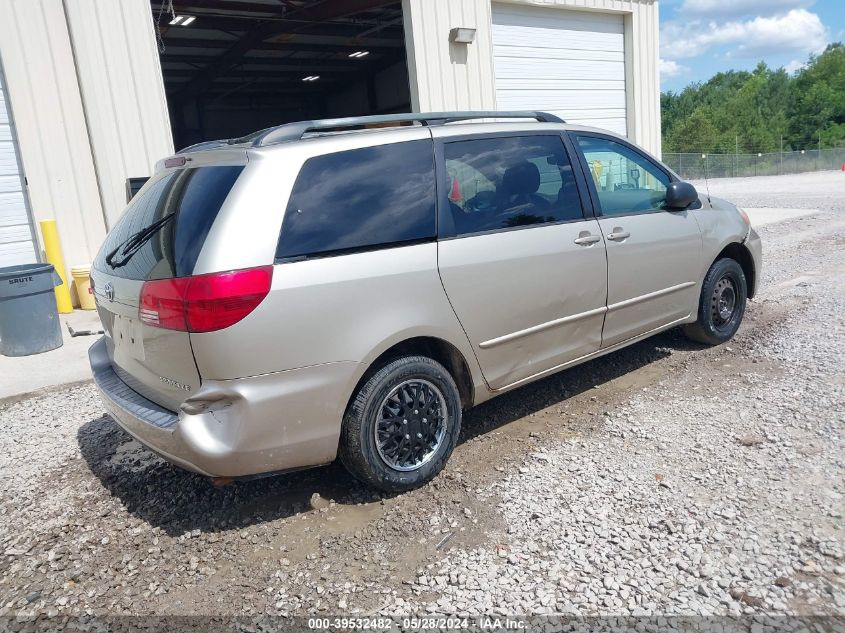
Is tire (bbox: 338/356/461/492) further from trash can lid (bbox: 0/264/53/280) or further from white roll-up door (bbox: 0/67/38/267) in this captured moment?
white roll-up door (bbox: 0/67/38/267)

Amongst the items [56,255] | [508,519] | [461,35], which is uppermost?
[461,35]

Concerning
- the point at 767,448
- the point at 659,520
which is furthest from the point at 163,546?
the point at 767,448

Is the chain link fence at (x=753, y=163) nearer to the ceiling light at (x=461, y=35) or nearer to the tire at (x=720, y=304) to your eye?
the ceiling light at (x=461, y=35)

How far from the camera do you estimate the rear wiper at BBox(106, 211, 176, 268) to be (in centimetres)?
325

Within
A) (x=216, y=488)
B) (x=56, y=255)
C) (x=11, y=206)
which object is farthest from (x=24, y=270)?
(x=216, y=488)

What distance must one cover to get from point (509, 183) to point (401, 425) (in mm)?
1584

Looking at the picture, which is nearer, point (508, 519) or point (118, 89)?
point (508, 519)

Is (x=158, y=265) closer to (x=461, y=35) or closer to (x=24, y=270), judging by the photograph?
(x=24, y=270)

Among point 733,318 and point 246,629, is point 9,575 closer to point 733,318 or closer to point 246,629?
point 246,629

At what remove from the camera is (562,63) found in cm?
1216

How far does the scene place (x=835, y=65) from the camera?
250 feet

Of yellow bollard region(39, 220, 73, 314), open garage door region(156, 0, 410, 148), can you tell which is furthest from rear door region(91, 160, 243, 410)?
open garage door region(156, 0, 410, 148)

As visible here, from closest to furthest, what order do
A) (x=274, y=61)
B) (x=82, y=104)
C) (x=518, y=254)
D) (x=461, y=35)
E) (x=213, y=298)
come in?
(x=213, y=298), (x=518, y=254), (x=82, y=104), (x=461, y=35), (x=274, y=61)

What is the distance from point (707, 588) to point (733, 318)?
3.42m
